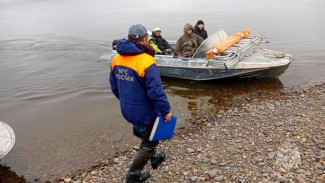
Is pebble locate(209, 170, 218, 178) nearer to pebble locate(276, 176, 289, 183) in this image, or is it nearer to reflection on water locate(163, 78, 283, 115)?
pebble locate(276, 176, 289, 183)

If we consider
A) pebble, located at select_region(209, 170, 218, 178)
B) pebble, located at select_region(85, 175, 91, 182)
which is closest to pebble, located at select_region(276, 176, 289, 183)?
pebble, located at select_region(209, 170, 218, 178)

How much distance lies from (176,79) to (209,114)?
322 cm

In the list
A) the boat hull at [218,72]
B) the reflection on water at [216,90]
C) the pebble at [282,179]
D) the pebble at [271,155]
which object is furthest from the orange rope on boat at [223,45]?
the pebble at [282,179]

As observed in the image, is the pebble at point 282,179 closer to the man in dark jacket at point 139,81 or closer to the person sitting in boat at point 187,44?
the man in dark jacket at point 139,81

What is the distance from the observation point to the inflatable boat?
847 cm

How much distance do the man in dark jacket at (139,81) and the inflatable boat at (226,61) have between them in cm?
470

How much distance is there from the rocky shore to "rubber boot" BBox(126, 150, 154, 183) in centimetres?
24

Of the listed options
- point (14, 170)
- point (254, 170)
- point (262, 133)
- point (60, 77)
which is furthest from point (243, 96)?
point (60, 77)

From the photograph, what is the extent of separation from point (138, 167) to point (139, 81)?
1.57m

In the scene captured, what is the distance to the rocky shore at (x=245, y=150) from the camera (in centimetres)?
453

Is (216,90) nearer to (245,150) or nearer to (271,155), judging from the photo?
(245,150)

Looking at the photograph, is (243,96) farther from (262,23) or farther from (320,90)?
(262,23)

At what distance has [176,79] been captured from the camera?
10555mm

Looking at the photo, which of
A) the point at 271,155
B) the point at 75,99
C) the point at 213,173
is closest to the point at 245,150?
the point at 271,155
